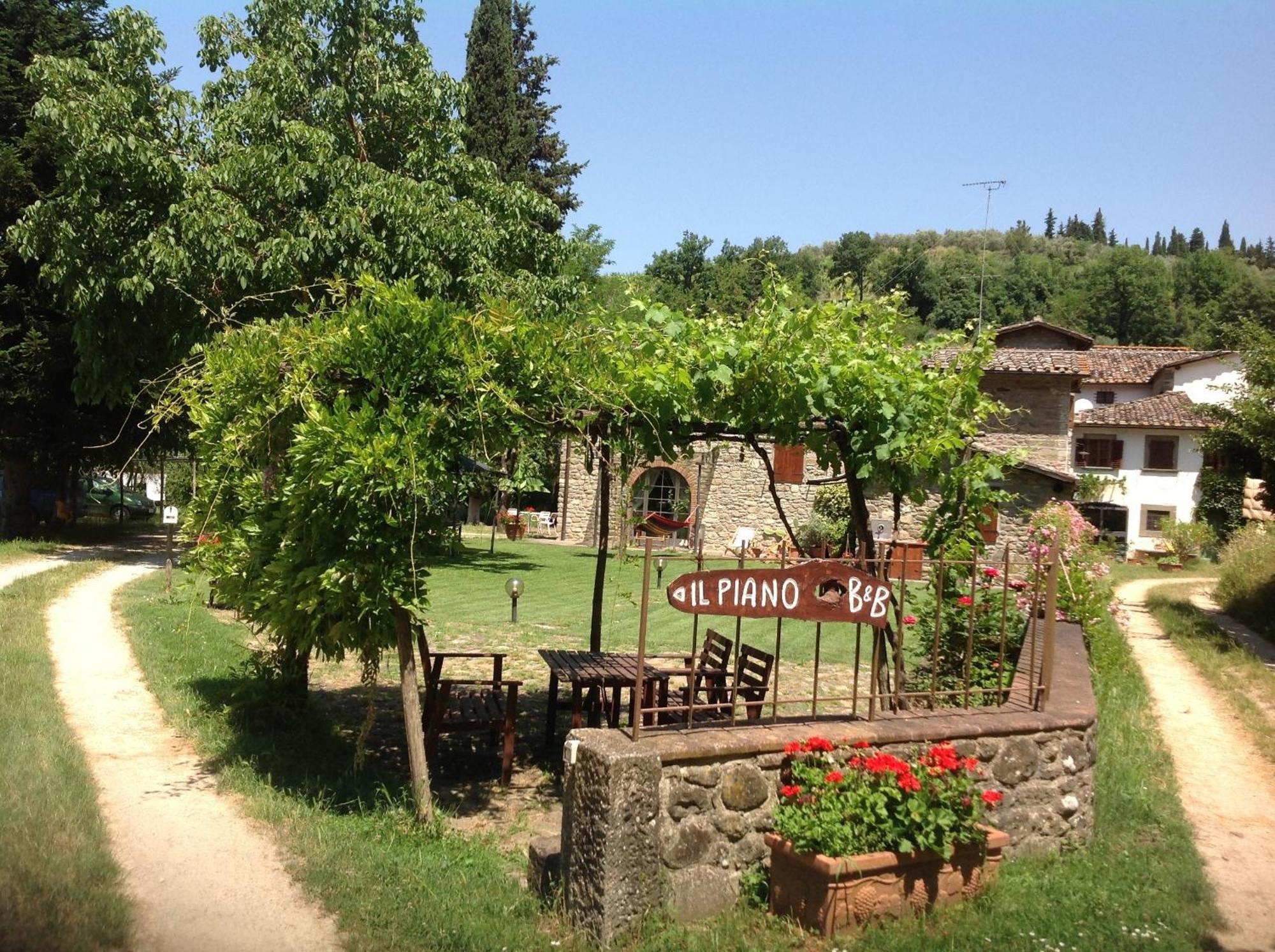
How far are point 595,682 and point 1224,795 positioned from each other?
493 cm

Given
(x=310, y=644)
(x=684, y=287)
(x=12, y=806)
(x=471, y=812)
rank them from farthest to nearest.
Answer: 1. (x=684, y=287)
2. (x=471, y=812)
3. (x=310, y=644)
4. (x=12, y=806)

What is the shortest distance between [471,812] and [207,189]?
10075 millimetres

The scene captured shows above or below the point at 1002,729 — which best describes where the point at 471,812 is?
below

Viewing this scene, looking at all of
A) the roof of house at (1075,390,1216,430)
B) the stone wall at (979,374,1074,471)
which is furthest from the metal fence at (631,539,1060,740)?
the roof of house at (1075,390,1216,430)

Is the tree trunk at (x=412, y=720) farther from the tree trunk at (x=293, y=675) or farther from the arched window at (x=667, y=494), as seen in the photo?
the arched window at (x=667, y=494)

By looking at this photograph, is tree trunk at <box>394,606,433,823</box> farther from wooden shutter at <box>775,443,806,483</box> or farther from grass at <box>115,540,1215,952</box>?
wooden shutter at <box>775,443,806,483</box>

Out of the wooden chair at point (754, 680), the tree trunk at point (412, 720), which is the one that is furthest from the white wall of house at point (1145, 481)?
the tree trunk at point (412, 720)

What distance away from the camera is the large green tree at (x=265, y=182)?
13055mm

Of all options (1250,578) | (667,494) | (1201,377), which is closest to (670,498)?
(667,494)

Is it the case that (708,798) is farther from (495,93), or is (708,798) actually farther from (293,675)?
(495,93)

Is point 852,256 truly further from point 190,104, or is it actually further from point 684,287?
point 190,104

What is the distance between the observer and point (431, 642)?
12430 millimetres

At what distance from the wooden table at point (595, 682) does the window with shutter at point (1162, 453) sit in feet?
→ 115

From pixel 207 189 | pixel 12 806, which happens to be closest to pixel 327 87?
pixel 207 189
